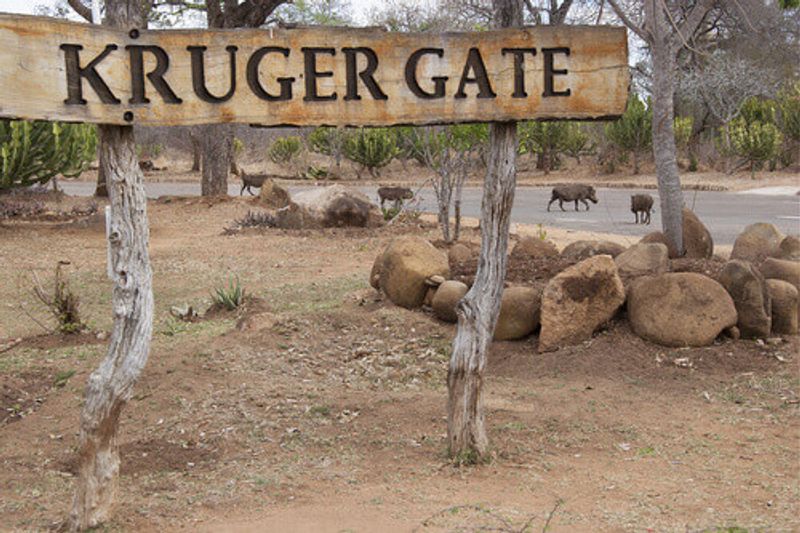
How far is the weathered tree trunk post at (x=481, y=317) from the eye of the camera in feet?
15.4

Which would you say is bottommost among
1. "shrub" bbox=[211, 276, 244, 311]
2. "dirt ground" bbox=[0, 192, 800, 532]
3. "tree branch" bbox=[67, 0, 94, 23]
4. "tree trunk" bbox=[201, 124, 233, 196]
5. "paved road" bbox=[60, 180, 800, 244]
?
"dirt ground" bbox=[0, 192, 800, 532]

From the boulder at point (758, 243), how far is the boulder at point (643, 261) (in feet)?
3.59

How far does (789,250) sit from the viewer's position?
8281 mm

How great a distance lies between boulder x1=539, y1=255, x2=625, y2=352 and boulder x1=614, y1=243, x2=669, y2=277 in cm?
86

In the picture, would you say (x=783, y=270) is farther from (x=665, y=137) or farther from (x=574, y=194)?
(x=574, y=194)

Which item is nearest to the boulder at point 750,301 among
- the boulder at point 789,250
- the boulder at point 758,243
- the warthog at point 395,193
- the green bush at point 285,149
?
the boulder at point 789,250

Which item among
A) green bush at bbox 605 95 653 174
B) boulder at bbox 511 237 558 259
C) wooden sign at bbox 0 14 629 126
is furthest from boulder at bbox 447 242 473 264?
green bush at bbox 605 95 653 174

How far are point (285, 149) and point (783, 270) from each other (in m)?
29.6

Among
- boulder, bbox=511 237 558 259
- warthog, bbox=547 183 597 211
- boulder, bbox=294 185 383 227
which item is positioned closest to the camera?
boulder, bbox=511 237 558 259

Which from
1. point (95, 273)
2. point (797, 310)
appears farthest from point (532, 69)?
point (95, 273)

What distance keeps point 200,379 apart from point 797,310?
425 centimetres

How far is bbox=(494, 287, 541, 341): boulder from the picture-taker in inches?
279

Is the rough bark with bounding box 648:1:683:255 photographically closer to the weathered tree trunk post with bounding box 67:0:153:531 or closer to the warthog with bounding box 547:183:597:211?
the weathered tree trunk post with bounding box 67:0:153:531

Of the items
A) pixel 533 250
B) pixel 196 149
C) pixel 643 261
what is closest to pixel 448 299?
pixel 643 261
